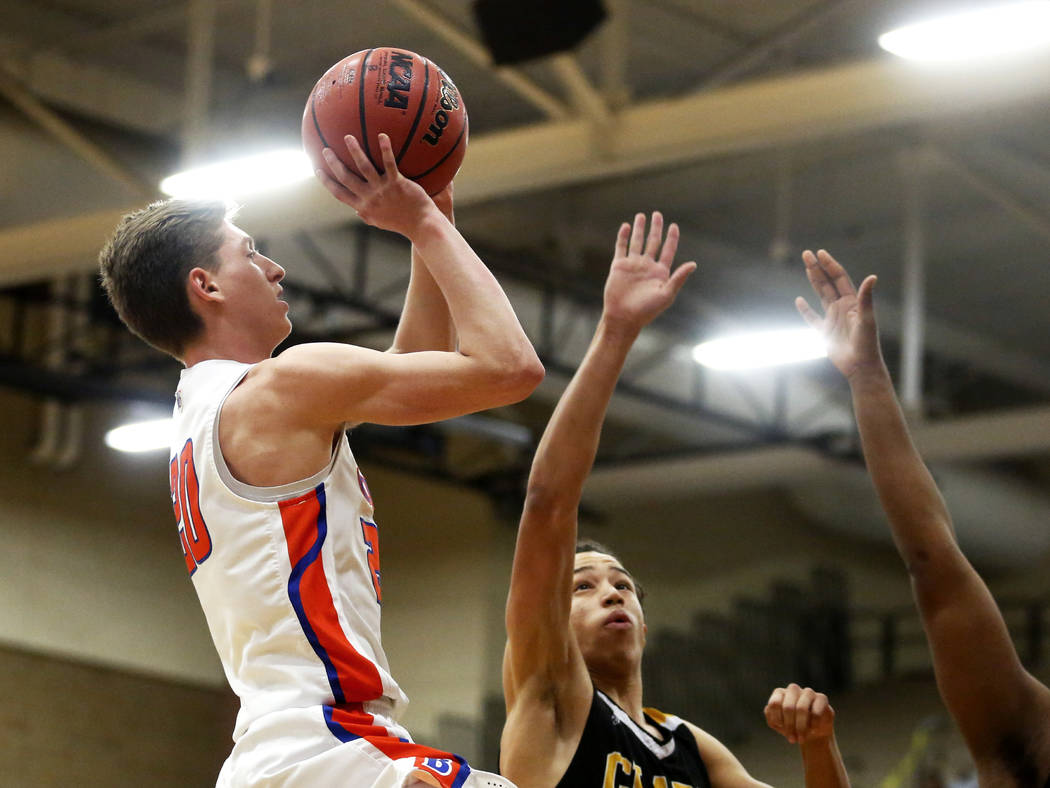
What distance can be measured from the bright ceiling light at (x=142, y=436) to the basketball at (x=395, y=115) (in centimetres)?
1129

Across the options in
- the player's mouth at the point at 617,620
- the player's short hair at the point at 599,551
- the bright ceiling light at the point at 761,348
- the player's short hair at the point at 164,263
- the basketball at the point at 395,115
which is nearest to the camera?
the player's short hair at the point at 164,263

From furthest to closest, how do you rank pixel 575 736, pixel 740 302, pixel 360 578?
pixel 740 302, pixel 575 736, pixel 360 578

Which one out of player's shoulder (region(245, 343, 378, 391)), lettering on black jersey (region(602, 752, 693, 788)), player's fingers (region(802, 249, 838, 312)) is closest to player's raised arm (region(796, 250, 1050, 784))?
player's fingers (region(802, 249, 838, 312))

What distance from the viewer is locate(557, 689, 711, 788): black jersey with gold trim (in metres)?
3.98

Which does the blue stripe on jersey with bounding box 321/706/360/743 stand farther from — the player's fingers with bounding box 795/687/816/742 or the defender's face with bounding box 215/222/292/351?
the player's fingers with bounding box 795/687/816/742

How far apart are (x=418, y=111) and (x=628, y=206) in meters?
11.9

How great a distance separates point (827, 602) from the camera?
20953mm

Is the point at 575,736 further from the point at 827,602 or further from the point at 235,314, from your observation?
the point at 827,602

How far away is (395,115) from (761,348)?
991 centimetres

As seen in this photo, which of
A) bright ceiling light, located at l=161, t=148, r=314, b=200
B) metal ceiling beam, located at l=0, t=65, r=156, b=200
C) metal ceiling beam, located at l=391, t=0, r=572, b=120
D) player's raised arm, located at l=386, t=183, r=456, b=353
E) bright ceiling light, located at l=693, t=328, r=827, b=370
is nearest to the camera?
player's raised arm, located at l=386, t=183, r=456, b=353

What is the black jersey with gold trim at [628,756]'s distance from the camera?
3.98 m

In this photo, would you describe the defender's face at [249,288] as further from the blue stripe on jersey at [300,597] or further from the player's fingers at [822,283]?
the player's fingers at [822,283]

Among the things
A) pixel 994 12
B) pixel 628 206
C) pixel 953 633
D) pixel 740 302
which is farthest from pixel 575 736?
pixel 740 302

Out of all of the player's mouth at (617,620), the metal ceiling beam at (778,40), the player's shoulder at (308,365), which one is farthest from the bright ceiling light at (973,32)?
the player's shoulder at (308,365)
